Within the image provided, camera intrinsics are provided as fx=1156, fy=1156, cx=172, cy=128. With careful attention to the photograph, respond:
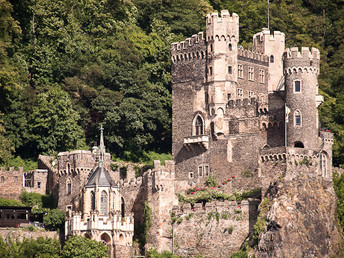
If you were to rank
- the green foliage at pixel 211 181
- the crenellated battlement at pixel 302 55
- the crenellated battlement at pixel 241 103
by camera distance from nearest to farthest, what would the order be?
the crenellated battlement at pixel 302 55, the green foliage at pixel 211 181, the crenellated battlement at pixel 241 103

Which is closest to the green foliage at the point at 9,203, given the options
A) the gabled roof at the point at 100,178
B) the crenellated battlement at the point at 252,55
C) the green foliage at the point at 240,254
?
the gabled roof at the point at 100,178

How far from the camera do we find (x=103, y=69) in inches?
4294

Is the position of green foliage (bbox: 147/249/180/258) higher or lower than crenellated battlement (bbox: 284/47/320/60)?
lower

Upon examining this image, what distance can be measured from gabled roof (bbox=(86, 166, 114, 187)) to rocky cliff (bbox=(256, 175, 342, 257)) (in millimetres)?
12755

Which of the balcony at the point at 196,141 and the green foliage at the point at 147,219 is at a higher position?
the balcony at the point at 196,141

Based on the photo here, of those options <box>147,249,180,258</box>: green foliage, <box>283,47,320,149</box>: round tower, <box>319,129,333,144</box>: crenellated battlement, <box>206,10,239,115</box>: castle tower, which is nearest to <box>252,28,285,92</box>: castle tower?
<box>206,10,239,115</box>: castle tower

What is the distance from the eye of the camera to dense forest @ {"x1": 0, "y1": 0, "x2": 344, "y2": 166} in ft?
338

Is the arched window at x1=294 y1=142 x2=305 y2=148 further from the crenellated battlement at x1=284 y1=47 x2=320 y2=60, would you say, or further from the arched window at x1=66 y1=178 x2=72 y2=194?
the arched window at x1=66 y1=178 x2=72 y2=194

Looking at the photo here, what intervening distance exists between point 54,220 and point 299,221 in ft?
65.3

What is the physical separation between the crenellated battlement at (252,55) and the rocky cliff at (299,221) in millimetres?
16263

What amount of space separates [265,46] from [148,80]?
13.9 metres

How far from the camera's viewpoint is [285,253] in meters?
83.7

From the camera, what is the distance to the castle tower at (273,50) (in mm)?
101562

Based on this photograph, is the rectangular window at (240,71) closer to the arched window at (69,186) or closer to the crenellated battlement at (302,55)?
the crenellated battlement at (302,55)
